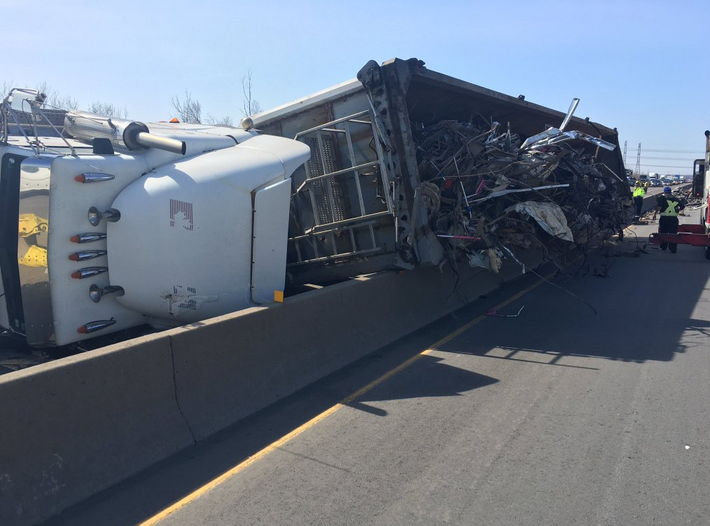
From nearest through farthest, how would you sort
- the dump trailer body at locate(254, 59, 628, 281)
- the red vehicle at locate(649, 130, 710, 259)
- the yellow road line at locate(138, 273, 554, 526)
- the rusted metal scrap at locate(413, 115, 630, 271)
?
the yellow road line at locate(138, 273, 554, 526) < the dump trailer body at locate(254, 59, 628, 281) < the rusted metal scrap at locate(413, 115, 630, 271) < the red vehicle at locate(649, 130, 710, 259)

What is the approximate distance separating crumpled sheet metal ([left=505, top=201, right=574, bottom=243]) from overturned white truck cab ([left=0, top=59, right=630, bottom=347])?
0.9 inches

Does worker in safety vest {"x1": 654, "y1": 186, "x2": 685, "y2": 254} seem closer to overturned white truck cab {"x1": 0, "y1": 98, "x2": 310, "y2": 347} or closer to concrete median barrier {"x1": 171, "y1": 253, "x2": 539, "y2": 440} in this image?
concrete median barrier {"x1": 171, "y1": 253, "x2": 539, "y2": 440}

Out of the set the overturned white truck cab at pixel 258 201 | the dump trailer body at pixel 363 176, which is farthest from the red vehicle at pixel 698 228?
the dump trailer body at pixel 363 176

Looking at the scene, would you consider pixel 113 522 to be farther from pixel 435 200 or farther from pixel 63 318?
pixel 435 200

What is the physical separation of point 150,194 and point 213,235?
2.29 ft

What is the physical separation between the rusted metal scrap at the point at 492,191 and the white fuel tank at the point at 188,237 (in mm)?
2872

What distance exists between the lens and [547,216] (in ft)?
28.6

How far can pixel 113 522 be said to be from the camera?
373 cm

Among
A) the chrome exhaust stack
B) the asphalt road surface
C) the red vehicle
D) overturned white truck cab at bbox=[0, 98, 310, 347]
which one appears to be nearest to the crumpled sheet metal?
the asphalt road surface

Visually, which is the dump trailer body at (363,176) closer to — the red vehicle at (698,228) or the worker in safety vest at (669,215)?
the red vehicle at (698,228)

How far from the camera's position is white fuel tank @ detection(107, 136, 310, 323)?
566cm

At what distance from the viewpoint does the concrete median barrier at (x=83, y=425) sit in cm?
370

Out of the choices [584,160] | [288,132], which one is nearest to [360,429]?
[288,132]

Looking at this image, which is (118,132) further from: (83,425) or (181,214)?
(83,425)
